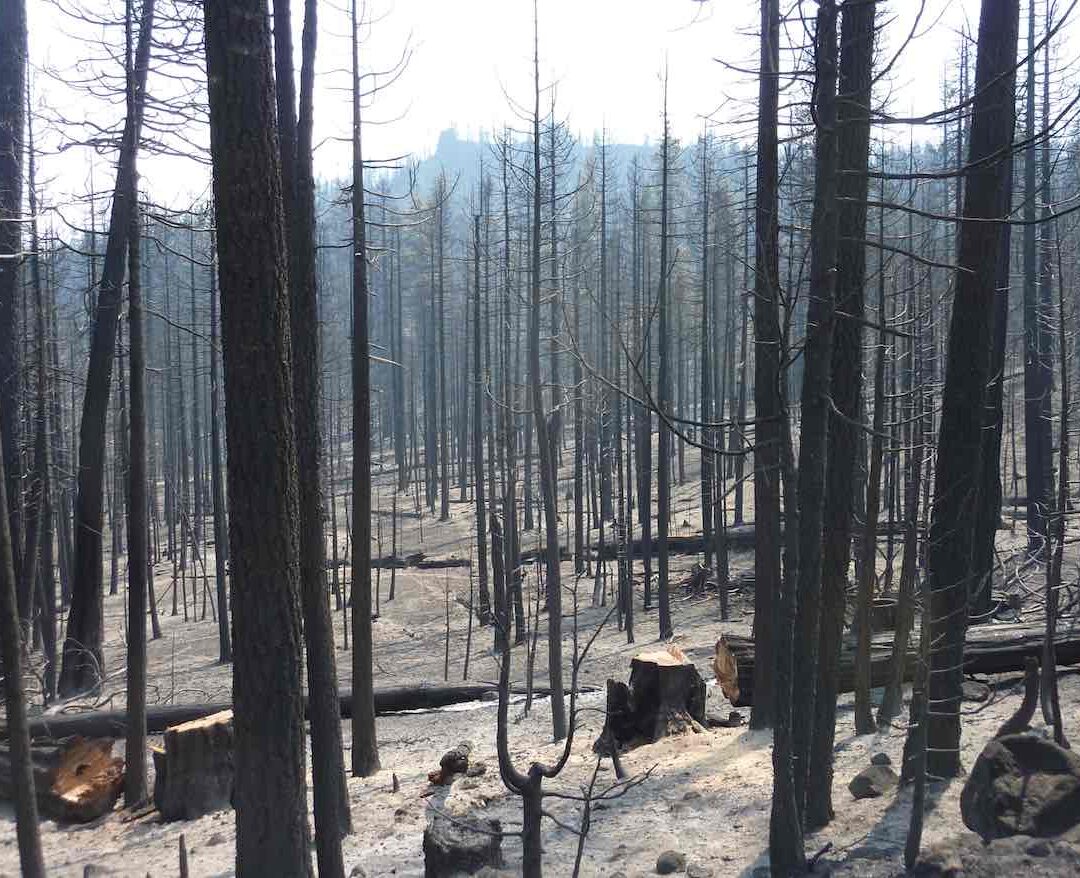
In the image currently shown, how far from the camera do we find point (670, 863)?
287 inches

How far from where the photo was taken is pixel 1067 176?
40.2 meters

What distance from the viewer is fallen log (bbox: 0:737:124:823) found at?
35.6ft

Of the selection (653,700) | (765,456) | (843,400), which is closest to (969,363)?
(843,400)

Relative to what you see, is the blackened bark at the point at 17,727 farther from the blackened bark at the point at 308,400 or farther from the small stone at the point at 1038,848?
the small stone at the point at 1038,848

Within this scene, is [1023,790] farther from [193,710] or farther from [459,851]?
[193,710]

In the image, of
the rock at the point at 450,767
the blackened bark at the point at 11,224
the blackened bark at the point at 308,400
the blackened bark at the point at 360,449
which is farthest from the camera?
the blackened bark at the point at 11,224

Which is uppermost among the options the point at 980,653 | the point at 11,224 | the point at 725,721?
the point at 11,224

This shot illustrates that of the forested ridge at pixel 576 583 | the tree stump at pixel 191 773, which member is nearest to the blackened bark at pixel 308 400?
the forested ridge at pixel 576 583

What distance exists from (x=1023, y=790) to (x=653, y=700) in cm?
507

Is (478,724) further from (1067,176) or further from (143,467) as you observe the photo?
(1067,176)

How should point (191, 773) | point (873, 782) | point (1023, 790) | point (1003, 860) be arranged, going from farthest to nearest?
point (191, 773), point (873, 782), point (1023, 790), point (1003, 860)

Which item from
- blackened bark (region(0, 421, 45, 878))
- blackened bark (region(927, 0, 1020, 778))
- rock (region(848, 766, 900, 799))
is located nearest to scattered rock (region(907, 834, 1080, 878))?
blackened bark (region(927, 0, 1020, 778))

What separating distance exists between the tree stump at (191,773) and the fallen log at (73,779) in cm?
66

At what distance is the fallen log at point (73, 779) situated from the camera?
1086 cm
